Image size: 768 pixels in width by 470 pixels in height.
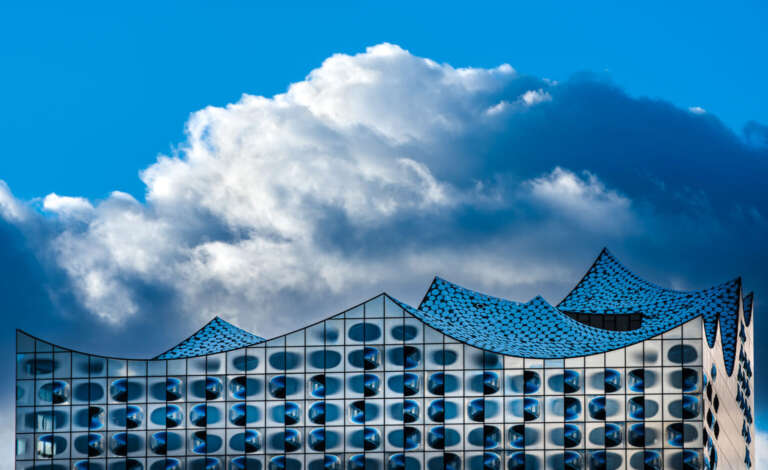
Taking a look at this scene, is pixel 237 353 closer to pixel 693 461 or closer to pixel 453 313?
pixel 453 313

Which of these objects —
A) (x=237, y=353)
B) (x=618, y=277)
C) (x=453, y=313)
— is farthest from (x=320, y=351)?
(x=618, y=277)

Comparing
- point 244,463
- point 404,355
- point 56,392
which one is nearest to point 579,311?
point 404,355

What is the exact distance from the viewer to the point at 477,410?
4778cm

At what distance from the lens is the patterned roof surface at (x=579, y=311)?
5044cm

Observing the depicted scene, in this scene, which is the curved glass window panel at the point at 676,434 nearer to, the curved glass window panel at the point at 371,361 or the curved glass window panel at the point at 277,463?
the curved glass window panel at the point at 371,361

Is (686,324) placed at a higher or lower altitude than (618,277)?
lower

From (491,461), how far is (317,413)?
888cm

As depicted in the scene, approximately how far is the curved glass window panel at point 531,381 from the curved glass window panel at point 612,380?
132 inches

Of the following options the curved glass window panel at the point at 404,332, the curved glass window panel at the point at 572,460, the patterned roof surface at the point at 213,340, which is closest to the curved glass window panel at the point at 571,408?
the curved glass window panel at the point at 572,460

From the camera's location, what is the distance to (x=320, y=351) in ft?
156

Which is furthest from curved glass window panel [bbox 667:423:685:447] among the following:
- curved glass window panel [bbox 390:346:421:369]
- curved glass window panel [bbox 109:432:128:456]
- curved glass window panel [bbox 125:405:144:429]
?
curved glass window panel [bbox 109:432:128:456]

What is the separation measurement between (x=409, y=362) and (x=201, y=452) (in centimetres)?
1107

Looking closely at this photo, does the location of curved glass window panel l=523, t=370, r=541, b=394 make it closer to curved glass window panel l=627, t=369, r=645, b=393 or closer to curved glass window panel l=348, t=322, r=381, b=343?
curved glass window panel l=627, t=369, r=645, b=393

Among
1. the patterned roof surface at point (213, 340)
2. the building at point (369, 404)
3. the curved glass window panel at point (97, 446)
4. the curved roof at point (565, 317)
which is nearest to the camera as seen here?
the building at point (369, 404)
